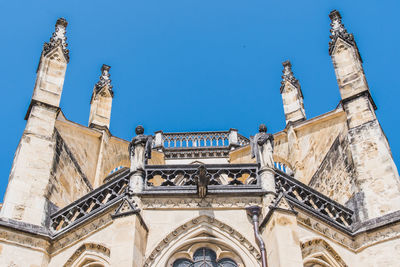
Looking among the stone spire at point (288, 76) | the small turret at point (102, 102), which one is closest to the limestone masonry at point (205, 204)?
the small turret at point (102, 102)

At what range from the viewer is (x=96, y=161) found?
16.6 m

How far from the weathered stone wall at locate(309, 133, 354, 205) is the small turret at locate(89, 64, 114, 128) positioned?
7853 mm

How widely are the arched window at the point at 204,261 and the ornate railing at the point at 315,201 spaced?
2.09 m

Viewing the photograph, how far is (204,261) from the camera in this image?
404 inches

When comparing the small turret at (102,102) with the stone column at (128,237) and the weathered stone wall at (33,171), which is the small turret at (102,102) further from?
the stone column at (128,237)

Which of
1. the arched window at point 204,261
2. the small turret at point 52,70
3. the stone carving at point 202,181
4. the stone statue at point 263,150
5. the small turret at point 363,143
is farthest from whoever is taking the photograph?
the small turret at point 52,70

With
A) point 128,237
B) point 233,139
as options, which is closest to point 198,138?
point 233,139

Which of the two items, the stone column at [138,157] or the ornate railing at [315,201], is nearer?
the stone column at [138,157]

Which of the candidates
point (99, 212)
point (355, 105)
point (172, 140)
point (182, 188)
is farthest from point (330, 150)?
point (172, 140)

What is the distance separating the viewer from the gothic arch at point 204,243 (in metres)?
10.0

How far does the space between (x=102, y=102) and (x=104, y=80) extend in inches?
43.7

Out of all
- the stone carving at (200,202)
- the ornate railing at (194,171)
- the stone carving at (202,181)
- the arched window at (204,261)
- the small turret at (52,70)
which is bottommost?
the arched window at (204,261)

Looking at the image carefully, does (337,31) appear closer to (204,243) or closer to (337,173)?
(337,173)

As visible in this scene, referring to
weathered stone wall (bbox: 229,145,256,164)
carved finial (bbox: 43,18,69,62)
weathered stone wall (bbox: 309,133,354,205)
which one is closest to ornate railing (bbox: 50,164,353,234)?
weathered stone wall (bbox: 309,133,354,205)
